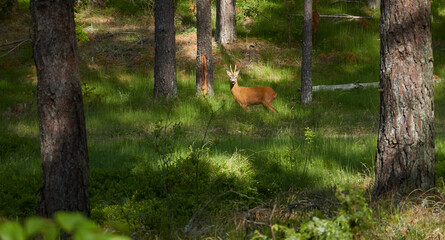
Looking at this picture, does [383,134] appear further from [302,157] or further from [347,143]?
[347,143]

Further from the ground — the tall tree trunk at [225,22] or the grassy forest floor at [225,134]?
the tall tree trunk at [225,22]

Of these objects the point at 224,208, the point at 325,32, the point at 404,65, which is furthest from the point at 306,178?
the point at 325,32

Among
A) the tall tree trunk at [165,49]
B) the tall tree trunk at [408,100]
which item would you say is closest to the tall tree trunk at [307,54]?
the tall tree trunk at [165,49]

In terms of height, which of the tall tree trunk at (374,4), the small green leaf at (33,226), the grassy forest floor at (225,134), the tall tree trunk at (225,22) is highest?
the tall tree trunk at (374,4)

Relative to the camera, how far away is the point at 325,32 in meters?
20.5

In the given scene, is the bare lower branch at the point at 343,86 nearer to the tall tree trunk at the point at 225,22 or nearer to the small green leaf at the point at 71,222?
the tall tree trunk at the point at 225,22

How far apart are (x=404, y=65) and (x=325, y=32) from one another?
1584cm

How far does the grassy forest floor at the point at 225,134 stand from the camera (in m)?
4.92

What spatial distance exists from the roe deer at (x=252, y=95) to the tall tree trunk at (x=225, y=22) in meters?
7.12

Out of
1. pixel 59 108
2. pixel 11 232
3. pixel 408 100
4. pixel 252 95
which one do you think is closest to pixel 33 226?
pixel 11 232

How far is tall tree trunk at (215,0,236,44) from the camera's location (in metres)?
19.8

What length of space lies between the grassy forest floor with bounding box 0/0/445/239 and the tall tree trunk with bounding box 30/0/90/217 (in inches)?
26.6

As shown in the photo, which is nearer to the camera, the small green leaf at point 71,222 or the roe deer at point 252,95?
the small green leaf at point 71,222

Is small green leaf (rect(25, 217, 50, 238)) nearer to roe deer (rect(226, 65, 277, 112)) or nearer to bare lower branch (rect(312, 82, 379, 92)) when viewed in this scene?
roe deer (rect(226, 65, 277, 112))
